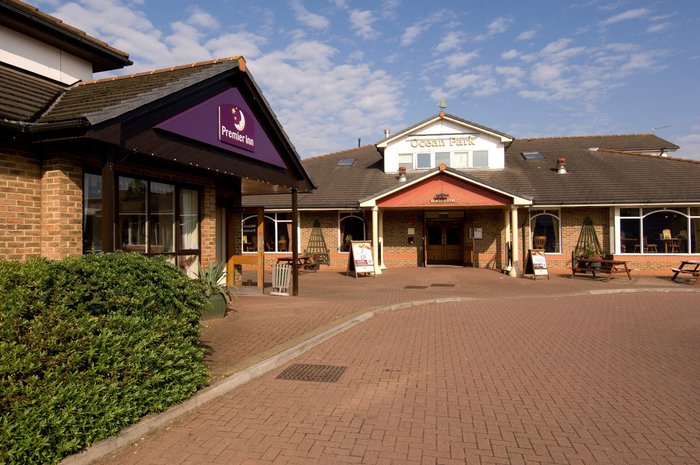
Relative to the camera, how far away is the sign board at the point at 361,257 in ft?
59.9

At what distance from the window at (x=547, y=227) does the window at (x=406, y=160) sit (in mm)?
6224

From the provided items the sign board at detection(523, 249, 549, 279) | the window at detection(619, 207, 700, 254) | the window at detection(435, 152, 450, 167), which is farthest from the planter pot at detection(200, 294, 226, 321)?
the window at detection(619, 207, 700, 254)

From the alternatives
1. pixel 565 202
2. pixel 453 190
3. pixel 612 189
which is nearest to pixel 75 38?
pixel 453 190

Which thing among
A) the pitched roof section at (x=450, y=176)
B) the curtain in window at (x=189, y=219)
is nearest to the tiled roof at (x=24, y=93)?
the curtain in window at (x=189, y=219)

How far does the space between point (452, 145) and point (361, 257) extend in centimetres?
859

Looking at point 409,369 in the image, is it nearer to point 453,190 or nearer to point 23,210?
point 23,210

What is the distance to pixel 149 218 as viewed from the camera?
31.0 ft

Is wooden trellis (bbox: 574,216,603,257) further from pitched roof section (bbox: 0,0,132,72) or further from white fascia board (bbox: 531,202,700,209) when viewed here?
pitched roof section (bbox: 0,0,132,72)

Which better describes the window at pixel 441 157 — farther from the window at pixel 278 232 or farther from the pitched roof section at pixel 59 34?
the pitched roof section at pixel 59 34

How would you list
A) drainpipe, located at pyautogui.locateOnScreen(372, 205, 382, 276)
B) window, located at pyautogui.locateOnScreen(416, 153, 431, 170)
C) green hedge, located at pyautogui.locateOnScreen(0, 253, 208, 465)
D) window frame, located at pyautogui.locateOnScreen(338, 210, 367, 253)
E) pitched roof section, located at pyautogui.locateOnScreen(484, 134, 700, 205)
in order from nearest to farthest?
green hedge, located at pyautogui.locateOnScreen(0, 253, 208, 465)
drainpipe, located at pyautogui.locateOnScreen(372, 205, 382, 276)
pitched roof section, located at pyautogui.locateOnScreen(484, 134, 700, 205)
window frame, located at pyautogui.locateOnScreen(338, 210, 367, 253)
window, located at pyautogui.locateOnScreen(416, 153, 431, 170)

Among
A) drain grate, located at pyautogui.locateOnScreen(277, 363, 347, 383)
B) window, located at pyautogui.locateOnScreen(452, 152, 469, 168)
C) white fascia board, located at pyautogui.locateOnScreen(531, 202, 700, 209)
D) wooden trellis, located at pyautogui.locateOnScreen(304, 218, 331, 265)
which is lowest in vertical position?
drain grate, located at pyautogui.locateOnScreen(277, 363, 347, 383)

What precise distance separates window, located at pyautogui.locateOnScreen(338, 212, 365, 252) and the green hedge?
684 inches

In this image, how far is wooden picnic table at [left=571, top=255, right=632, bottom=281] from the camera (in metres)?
17.3

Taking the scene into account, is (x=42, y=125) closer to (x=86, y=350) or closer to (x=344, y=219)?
(x=86, y=350)
